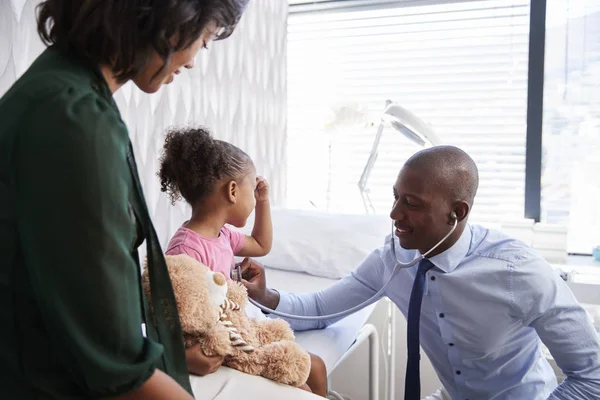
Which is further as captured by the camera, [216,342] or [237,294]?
[237,294]

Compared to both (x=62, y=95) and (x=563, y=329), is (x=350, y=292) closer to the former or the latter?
(x=563, y=329)

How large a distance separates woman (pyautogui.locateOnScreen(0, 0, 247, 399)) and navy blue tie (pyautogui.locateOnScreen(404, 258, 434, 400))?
0.86 metres

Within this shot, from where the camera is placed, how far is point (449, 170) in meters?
1.33

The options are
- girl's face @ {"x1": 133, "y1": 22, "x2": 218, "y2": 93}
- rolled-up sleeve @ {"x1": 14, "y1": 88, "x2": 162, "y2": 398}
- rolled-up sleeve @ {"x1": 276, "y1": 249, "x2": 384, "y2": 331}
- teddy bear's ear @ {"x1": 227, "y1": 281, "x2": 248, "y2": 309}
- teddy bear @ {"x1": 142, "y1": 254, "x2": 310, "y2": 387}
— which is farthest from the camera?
rolled-up sleeve @ {"x1": 276, "y1": 249, "x2": 384, "y2": 331}

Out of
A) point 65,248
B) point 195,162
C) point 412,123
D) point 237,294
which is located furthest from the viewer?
point 412,123

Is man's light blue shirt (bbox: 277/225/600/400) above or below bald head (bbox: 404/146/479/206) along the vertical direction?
below

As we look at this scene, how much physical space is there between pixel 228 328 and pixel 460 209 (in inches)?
26.0

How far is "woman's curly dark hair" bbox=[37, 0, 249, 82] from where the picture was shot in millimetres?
572

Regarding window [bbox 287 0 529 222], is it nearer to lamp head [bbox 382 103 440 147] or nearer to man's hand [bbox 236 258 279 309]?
lamp head [bbox 382 103 440 147]

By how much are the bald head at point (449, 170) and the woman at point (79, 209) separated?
0.83 metres

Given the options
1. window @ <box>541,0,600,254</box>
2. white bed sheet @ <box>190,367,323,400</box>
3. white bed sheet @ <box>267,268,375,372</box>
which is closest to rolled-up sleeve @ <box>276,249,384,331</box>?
white bed sheet @ <box>267,268,375,372</box>

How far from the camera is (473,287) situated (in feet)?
4.33

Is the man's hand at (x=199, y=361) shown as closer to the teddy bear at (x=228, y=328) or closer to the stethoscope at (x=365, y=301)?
the teddy bear at (x=228, y=328)

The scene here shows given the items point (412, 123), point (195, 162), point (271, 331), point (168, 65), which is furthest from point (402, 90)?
point (168, 65)
